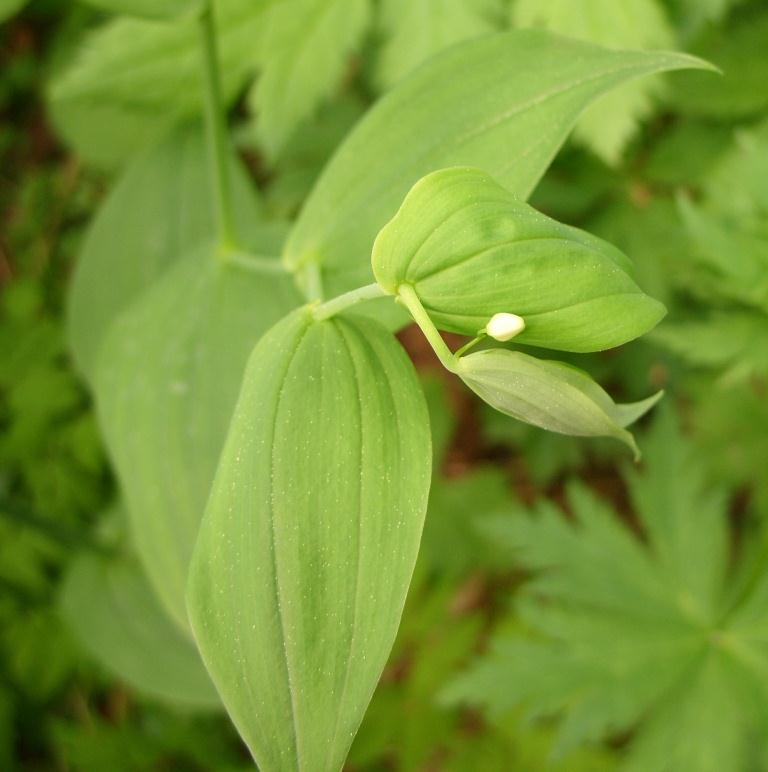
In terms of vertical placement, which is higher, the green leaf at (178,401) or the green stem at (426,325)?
the green stem at (426,325)

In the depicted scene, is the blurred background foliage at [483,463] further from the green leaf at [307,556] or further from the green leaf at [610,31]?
the green leaf at [307,556]

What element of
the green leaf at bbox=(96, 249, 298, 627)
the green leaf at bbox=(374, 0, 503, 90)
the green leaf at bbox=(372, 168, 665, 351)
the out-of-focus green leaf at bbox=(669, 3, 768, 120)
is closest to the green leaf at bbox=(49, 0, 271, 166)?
the green leaf at bbox=(374, 0, 503, 90)

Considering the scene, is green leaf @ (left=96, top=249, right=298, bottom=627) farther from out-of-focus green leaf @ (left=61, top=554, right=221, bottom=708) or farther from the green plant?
out-of-focus green leaf @ (left=61, top=554, right=221, bottom=708)

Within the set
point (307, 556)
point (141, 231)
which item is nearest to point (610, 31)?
point (141, 231)

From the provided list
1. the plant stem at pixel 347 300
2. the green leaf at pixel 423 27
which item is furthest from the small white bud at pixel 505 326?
the green leaf at pixel 423 27

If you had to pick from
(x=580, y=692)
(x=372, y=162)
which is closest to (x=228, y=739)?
(x=580, y=692)

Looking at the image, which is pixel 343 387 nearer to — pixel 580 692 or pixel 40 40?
pixel 580 692
